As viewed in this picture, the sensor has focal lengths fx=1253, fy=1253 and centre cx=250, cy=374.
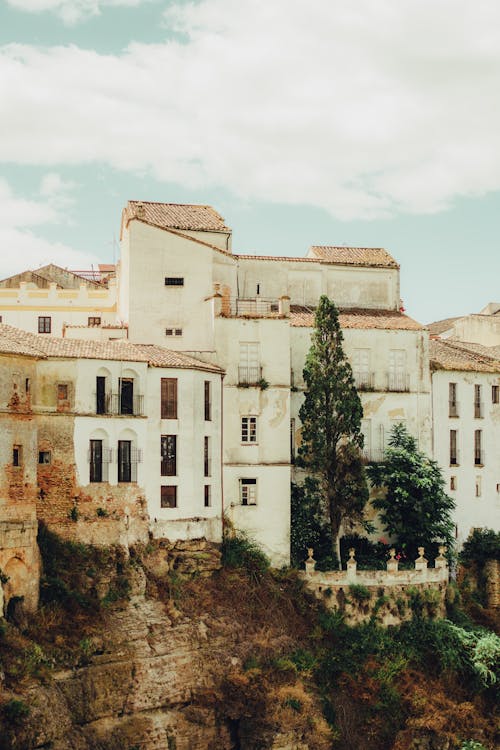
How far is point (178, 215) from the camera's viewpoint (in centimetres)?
6394

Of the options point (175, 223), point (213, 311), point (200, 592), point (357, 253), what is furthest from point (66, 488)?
point (357, 253)

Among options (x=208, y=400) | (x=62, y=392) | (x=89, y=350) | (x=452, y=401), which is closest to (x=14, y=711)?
(x=62, y=392)

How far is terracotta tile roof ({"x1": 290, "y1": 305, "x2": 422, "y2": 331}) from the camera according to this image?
204 ft

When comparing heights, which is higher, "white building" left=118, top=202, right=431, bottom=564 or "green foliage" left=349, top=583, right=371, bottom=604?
"white building" left=118, top=202, right=431, bottom=564

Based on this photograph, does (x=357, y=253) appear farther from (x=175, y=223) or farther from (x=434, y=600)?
(x=434, y=600)

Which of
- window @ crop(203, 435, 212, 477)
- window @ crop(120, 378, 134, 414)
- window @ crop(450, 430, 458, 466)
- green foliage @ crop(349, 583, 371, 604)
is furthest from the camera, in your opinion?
window @ crop(450, 430, 458, 466)

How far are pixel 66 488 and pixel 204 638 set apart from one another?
28.2ft

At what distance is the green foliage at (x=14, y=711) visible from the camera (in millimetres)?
44344

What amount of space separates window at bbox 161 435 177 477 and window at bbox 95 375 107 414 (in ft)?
10.2

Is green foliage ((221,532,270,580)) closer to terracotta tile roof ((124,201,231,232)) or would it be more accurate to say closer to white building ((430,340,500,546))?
white building ((430,340,500,546))

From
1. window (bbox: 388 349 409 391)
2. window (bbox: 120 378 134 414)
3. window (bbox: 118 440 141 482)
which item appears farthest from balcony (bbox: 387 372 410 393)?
window (bbox: 118 440 141 482)

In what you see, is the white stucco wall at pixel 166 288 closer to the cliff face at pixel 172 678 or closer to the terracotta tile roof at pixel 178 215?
the terracotta tile roof at pixel 178 215

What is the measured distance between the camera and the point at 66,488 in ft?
169

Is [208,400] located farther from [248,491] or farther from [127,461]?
[127,461]
